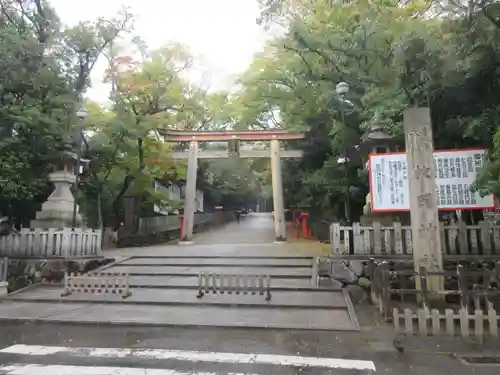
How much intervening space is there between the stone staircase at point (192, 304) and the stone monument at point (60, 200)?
9.54 ft

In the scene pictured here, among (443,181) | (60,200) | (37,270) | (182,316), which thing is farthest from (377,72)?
(37,270)

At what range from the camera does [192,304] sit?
30.3ft

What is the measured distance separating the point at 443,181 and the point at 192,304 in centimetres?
741

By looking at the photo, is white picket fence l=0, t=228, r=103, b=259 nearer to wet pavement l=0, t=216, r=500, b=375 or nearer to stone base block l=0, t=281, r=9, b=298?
stone base block l=0, t=281, r=9, b=298

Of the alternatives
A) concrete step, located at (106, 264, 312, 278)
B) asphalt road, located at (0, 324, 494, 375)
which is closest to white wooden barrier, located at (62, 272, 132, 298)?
concrete step, located at (106, 264, 312, 278)

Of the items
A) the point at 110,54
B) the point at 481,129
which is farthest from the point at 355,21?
the point at 110,54

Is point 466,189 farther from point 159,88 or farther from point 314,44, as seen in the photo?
point 159,88

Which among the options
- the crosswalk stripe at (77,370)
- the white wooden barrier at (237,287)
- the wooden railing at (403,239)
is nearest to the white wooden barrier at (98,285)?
the white wooden barrier at (237,287)

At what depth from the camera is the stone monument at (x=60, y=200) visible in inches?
559

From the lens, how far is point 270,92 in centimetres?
2108

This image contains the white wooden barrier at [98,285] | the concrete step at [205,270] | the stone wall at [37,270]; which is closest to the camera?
the white wooden barrier at [98,285]

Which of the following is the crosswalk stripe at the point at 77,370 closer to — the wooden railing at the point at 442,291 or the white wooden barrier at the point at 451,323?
the white wooden barrier at the point at 451,323

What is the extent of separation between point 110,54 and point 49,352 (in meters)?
18.0

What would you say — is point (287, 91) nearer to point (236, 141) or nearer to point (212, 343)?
point (236, 141)
